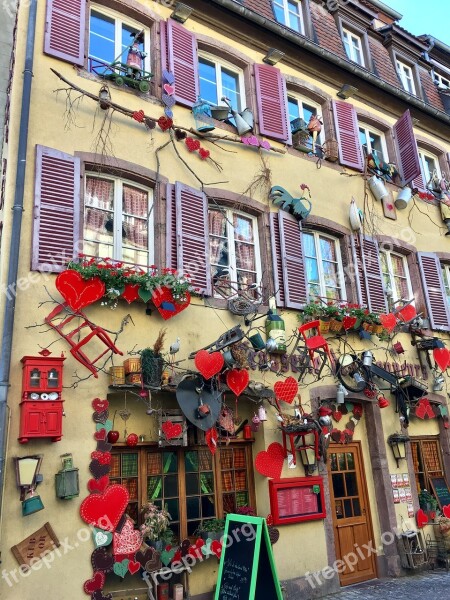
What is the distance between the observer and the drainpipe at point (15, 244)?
5.28 metres

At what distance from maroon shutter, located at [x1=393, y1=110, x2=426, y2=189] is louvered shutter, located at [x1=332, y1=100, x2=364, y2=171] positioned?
1.17 metres

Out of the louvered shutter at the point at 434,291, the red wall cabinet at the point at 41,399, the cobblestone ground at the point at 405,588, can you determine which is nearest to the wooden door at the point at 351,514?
the cobblestone ground at the point at 405,588

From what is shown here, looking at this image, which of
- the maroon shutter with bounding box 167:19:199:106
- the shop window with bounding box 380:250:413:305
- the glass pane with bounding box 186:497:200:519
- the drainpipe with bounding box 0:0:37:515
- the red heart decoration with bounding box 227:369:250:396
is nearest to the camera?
the drainpipe with bounding box 0:0:37:515

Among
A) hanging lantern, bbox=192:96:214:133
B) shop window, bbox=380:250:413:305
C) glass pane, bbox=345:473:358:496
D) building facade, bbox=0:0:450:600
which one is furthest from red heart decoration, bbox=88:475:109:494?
shop window, bbox=380:250:413:305

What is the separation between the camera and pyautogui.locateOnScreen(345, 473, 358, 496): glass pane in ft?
26.8

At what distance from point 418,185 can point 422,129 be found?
6.00 feet

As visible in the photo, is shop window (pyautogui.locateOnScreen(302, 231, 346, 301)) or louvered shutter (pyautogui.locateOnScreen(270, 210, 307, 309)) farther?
shop window (pyautogui.locateOnScreen(302, 231, 346, 301))

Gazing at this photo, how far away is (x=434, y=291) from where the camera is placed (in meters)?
10.5

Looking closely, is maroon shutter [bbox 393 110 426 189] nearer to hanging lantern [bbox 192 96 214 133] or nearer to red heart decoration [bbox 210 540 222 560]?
hanging lantern [bbox 192 96 214 133]

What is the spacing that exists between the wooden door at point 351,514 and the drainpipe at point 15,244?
479cm

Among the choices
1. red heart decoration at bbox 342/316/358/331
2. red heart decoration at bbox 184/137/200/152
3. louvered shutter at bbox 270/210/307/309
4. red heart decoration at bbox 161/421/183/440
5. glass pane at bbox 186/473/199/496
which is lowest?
glass pane at bbox 186/473/199/496

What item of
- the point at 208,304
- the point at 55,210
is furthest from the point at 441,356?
the point at 55,210

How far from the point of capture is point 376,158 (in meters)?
10.8

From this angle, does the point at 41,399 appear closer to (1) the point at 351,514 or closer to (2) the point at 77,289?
(2) the point at 77,289
